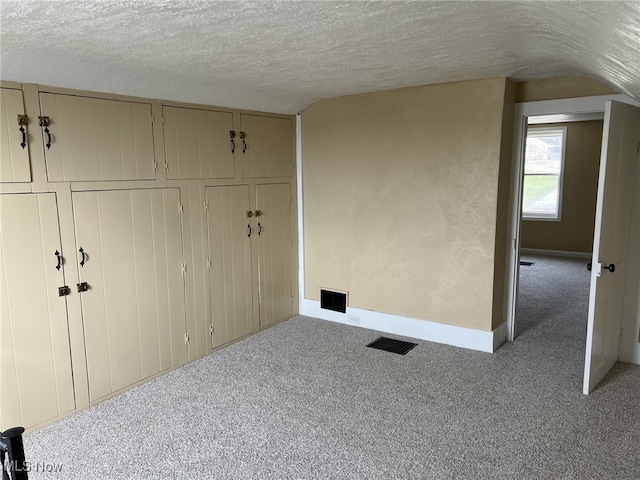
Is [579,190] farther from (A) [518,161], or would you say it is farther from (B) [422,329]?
(B) [422,329]

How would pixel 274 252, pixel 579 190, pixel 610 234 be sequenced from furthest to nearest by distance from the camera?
pixel 579 190
pixel 274 252
pixel 610 234

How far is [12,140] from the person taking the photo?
2.64m

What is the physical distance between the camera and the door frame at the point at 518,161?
365 centimetres

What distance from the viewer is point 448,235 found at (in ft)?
13.2

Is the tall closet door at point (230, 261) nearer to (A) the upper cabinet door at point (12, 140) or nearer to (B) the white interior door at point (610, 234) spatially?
(A) the upper cabinet door at point (12, 140)

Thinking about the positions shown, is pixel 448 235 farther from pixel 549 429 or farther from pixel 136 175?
pixel 136 175

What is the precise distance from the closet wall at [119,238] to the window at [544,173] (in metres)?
5.72

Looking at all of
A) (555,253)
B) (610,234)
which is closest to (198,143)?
(610,234)

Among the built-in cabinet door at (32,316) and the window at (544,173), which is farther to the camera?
the window at (544,173)

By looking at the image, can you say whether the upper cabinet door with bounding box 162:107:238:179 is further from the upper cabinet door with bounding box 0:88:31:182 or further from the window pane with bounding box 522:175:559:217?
the window pane with bounding box 522:175:559:217

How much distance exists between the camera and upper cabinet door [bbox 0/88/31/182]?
260cm

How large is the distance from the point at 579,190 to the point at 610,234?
5330 millimetres

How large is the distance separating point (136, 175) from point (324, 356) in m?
2.06

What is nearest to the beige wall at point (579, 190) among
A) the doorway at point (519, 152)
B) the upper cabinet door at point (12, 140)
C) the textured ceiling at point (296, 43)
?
the doorway at point (519, 152)
